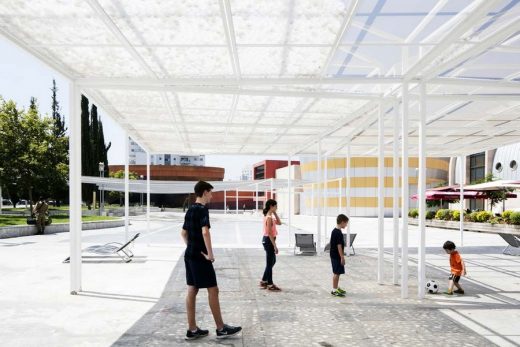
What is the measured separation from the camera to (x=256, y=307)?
681cm

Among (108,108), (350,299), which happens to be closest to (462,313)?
(350,299)

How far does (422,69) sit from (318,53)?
1.89 m

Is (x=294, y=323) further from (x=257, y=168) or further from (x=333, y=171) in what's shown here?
(x=257, y=168)

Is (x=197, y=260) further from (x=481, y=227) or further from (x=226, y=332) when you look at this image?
(x=481, y=227)

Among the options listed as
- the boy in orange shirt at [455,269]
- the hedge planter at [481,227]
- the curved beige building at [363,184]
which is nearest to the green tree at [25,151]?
the boy in orange shirt at [455,269]

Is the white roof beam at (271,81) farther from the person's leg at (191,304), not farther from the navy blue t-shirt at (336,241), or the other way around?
the person's leg at (191,304)

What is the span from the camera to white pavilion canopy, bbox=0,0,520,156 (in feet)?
16.9

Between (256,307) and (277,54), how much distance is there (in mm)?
3851

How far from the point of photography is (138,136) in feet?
49.2

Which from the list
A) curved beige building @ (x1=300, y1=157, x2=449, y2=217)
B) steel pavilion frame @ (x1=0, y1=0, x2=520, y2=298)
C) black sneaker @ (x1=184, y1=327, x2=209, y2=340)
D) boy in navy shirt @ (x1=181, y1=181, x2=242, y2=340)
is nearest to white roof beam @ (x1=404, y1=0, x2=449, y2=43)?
steel pavilion frame @ (x1=0, y1=0, x2=520, y2=298)

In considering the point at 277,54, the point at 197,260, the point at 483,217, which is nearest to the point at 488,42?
the point at 277,54

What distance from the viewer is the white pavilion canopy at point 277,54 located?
16.9 ft

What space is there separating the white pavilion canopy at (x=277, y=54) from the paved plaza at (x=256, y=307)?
367cm

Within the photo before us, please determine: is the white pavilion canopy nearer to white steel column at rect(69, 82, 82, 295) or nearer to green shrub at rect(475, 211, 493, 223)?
white steel column at rect(69, 82, 82, 295)
